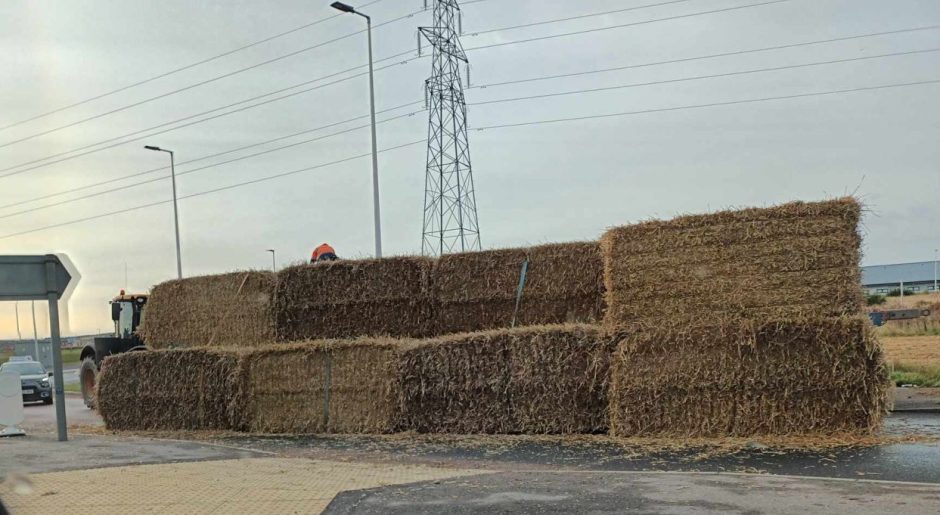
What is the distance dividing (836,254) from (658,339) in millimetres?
2358

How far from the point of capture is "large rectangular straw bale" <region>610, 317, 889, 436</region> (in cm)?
996

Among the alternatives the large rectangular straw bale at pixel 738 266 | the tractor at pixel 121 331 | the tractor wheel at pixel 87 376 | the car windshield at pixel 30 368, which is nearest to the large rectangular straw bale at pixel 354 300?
the large rectangular straw bale at pixel 738 266

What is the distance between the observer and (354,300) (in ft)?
44.9

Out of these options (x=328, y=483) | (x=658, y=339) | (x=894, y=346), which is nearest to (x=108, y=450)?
(x=328, y=483)

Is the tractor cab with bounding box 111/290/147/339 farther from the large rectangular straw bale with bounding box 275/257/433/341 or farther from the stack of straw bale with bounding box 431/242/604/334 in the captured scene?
the stack of straw bale with bounding box 431/242/604/334

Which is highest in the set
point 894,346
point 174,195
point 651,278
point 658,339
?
point 174,195

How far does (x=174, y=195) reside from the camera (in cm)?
3869

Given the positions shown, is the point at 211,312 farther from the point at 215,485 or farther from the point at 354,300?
the point at 215,485

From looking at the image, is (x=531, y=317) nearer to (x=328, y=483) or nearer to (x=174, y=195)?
(x=328, y=483)

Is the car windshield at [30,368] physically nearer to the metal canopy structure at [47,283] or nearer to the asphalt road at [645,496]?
the metal canopy structure at [47,283]

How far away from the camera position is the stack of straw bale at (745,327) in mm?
10031

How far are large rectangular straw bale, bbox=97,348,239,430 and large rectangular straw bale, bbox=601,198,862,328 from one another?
6482mm

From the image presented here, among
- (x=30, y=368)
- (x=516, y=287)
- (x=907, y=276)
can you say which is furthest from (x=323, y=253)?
(x=907, y=276)

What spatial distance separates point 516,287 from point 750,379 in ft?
12.6
